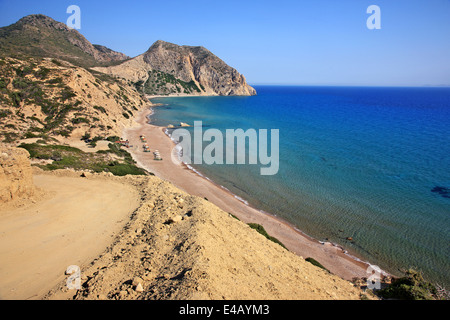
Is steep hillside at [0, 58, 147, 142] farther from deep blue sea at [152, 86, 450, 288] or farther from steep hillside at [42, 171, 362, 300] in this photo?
steep hillside at [42, 171, 362, 300]

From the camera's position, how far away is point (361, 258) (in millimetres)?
18453

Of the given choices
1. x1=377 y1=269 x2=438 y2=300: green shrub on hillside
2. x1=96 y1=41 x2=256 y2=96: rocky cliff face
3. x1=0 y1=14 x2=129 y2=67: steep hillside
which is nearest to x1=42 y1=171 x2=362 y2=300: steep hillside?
x1=377 y1=269 x2=438 y2=300: green shrub on hillside

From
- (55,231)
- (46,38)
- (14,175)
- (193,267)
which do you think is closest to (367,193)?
(193,267)

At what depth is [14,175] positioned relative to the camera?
12.2 meters

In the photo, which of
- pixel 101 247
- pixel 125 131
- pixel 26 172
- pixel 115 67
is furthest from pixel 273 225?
pixel 115 67

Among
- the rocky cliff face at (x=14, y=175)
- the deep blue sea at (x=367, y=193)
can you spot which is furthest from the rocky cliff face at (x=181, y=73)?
the rocky cliff face at (x=14, y=175)

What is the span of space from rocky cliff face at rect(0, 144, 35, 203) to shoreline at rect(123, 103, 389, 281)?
50.8 feet

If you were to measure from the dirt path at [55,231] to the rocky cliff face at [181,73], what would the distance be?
Result: 402 feet

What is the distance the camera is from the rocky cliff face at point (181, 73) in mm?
135137

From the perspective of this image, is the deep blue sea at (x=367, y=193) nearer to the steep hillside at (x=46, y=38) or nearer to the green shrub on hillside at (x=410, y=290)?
the green shrub on hillside at (x=410, y=290)

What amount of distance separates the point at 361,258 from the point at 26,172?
73.1 feet

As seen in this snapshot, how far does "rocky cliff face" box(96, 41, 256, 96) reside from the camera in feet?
443

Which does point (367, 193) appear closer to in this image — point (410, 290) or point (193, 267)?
point (410, 290)
